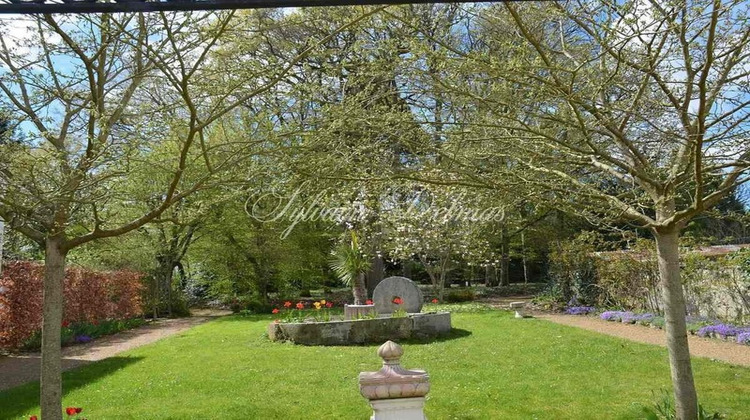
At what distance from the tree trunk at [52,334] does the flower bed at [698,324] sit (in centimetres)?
1051

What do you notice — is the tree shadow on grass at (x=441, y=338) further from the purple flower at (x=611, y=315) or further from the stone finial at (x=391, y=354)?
the stone finial at (x=391, y=354)

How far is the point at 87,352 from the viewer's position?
12242 millimetres

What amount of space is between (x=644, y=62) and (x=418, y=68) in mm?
1524

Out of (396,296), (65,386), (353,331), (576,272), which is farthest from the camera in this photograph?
(576,272)

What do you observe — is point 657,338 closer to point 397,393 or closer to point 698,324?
point 698,324

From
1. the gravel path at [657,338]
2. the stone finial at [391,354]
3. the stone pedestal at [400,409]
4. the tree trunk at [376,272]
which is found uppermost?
the tree trunk at [376,272]

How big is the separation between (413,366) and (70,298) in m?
10.6

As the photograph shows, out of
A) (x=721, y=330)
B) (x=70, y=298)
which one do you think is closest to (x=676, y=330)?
(x=721, y=330)

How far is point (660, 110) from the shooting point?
4617 millimetres

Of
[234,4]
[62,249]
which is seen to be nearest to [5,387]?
[62,249]

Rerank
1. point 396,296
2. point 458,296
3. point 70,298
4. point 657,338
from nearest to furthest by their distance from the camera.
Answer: point 657,338 < point 396,296 < point 70,298 < point 458,296

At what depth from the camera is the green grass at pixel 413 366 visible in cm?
634

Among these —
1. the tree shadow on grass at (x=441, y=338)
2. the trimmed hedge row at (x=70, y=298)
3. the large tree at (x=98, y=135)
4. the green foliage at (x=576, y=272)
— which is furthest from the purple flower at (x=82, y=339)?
the green foliage at (x=576, y=272)

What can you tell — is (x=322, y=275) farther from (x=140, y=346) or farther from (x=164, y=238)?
(x=140, y=346)
